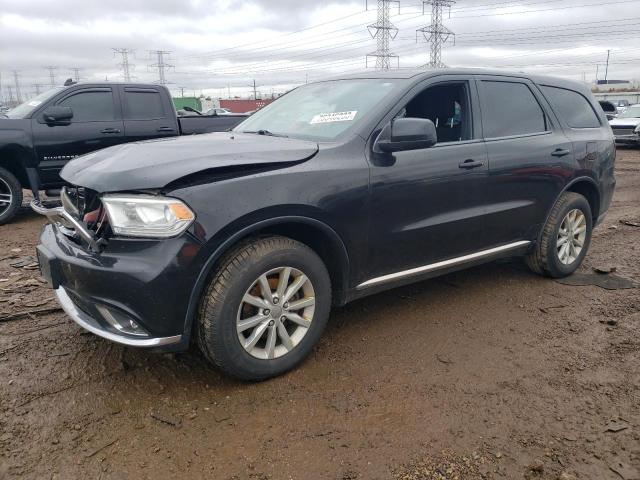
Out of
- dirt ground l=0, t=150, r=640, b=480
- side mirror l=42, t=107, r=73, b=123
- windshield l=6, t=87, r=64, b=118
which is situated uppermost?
windshield l=6, t=87, r=64, b=118

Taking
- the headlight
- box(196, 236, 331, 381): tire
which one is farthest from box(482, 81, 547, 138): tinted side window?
the headlight

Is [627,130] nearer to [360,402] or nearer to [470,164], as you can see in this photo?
[470,164]

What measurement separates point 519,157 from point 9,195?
6.45m

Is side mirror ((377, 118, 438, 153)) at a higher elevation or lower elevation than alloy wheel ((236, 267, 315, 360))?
higher

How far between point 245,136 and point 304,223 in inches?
39.5

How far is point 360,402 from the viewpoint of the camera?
2.78 metres

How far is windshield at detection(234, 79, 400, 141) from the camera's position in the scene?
11.1ft

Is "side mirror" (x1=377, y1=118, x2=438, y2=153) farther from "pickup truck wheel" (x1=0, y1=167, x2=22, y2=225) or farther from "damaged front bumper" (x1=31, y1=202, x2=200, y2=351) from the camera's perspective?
"pickup truck wheel" (x1=0, y1=167, x2=22, y2=225)

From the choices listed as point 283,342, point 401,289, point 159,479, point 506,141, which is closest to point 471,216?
point 506,141

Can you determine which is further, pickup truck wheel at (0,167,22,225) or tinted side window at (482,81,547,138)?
pickup truck wheel at (0,167,22,225)

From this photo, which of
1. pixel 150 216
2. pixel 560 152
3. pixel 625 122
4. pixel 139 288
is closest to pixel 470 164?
pixel 560 152

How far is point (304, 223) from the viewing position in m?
2.92

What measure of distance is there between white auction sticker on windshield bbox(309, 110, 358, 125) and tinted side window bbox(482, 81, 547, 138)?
1184 mm

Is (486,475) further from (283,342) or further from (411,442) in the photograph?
(283,342)
